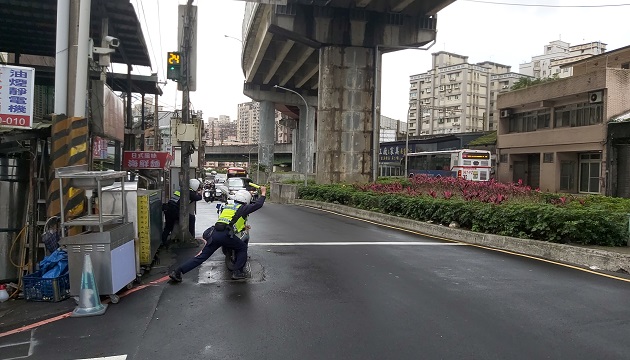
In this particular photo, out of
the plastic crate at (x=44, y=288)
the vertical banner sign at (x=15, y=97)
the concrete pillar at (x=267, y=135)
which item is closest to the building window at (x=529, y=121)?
the concrete pillar at (x=267, y=135)

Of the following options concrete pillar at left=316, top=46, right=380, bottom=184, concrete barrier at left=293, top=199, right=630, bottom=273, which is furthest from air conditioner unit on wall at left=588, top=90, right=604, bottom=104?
concrete barrier at left=293, top=199, right=630, bottom=273

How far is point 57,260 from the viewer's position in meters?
6.62

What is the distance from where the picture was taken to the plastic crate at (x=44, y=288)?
6.47 meters

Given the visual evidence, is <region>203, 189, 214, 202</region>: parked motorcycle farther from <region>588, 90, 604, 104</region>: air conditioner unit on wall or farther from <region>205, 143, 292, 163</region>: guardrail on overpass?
<region>205, 143, 292, 163</region>: guardrail on overpass

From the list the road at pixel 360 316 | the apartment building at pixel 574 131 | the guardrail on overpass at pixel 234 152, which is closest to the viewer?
the road at pixel 360 316

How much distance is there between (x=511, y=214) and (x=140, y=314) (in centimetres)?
892

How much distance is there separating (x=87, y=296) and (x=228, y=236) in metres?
2.17

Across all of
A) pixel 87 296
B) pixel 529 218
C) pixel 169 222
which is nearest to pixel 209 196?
pixel 169 222

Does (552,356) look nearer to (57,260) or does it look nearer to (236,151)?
(57,260)

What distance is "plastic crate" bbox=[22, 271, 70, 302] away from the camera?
21.2ft

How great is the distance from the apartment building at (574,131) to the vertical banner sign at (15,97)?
30115 millimetres

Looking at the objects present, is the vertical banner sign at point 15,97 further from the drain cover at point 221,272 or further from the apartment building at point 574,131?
the apartment building at point 574,131

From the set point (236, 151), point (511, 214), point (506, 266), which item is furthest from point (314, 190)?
point (236, 151)

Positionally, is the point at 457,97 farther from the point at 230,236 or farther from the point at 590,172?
the point at 230,236
